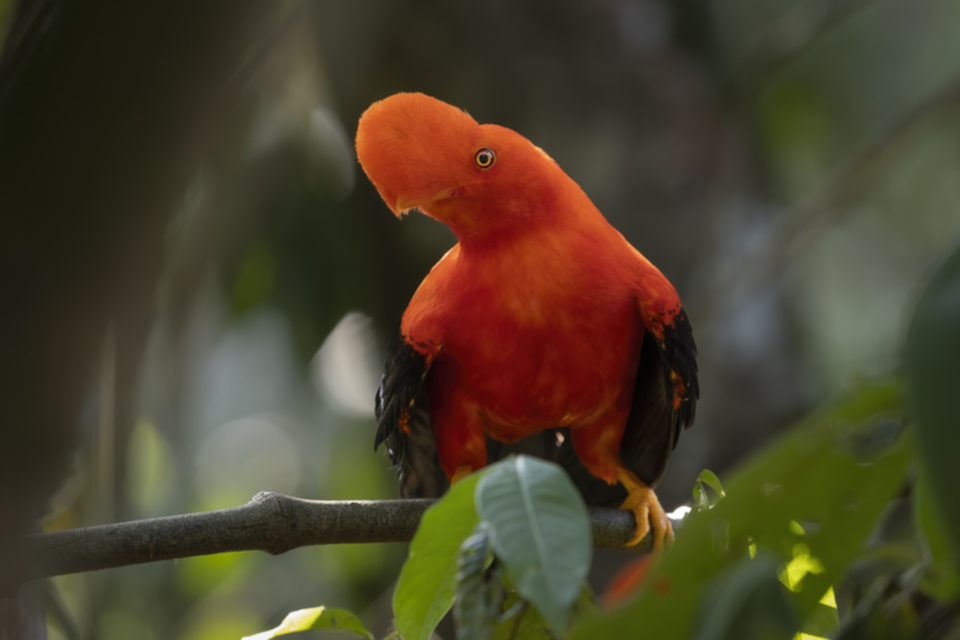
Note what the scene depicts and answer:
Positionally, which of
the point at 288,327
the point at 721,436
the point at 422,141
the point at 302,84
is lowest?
the point at 721,436

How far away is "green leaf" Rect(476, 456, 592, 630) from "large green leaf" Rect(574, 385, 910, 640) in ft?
0.18

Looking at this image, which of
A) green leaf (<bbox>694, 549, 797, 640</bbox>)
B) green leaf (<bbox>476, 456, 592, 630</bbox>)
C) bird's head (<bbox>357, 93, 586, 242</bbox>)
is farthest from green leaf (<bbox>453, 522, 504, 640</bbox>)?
bird's head (<bbox>357, 93, 586, 242</bbox>)

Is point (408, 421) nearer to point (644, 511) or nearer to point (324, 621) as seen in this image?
point (644, 511)

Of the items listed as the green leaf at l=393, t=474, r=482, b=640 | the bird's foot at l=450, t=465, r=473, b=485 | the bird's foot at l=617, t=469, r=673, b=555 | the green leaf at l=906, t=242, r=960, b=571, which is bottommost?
the bird's foot at l=617, t=469, r=673, b=555

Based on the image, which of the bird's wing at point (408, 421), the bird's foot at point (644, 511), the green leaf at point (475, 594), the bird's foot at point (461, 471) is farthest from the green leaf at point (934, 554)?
the bird's foot at point (461, 471)

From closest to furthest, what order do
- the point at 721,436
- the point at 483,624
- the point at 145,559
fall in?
the point at 483,624, the point at 145,559, the point at 721,436

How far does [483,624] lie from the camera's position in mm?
533

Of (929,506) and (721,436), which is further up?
(929,506)

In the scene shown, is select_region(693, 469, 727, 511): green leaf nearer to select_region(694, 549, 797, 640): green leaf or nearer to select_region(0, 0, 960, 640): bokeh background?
select_region(694, 549, 797, 640): green leaf

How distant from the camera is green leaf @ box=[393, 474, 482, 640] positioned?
63cm

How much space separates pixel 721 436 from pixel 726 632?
296cm

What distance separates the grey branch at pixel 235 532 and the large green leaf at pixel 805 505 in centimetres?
76

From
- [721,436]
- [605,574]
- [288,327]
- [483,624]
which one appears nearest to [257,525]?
[483,624]

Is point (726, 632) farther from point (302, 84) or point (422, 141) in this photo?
point (302, 84)
